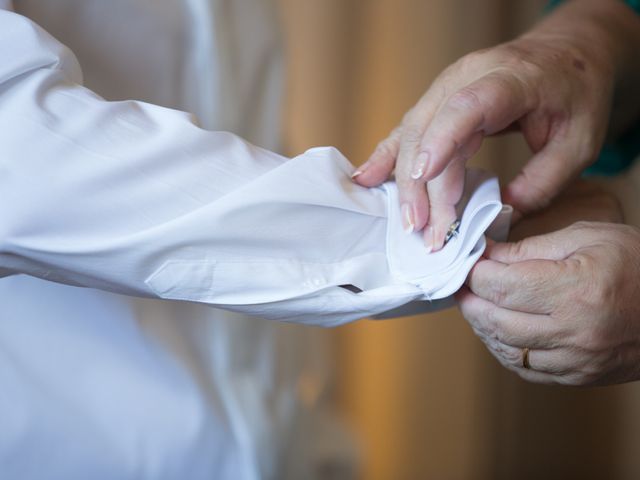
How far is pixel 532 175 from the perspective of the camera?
67 centimetres

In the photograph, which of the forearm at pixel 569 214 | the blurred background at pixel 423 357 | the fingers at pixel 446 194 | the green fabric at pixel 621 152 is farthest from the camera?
the blurred background at pixel 423 357

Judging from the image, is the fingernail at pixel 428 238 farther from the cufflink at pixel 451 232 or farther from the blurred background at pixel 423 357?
the blurred background at pixel 423 357

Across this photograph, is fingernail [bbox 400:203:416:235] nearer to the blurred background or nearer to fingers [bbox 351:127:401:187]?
fingers [bbox 351:127:401:187]

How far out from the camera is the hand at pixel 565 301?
53 cm

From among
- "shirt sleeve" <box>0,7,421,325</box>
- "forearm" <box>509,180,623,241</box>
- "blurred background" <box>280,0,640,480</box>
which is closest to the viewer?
"shirt sleeve" <box>0,7,421,325</box>

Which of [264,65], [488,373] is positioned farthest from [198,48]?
[488,373]

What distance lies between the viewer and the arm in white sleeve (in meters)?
0.47

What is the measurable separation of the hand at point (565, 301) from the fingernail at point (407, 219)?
6 cm

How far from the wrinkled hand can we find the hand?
0.20 ft

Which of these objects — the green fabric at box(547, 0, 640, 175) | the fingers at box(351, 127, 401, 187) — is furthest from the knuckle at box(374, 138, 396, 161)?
the green fabric at box(547, 0, 640, 175)

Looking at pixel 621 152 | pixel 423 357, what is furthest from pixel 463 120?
pixel 423 357

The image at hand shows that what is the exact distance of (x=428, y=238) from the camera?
0.56 metres

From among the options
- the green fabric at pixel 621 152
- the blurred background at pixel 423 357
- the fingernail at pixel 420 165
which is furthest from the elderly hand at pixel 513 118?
the blurred background at pixel 423 357

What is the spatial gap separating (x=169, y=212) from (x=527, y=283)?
0.26 metres
